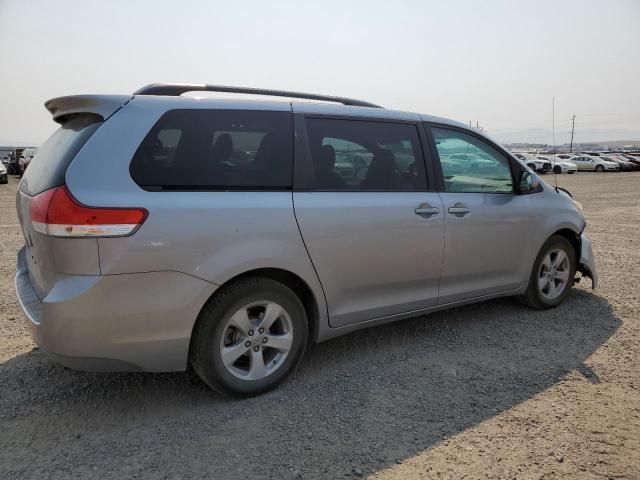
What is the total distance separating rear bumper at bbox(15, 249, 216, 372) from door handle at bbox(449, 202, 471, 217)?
1.96 metres

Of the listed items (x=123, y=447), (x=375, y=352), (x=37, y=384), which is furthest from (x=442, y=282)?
(x=37, y=384)

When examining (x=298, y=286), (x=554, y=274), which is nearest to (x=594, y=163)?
(x=554, y=274)

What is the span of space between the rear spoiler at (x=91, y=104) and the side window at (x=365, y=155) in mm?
1169

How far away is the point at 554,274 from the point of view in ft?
15.5

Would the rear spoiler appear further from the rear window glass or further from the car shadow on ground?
the car shadow on ground

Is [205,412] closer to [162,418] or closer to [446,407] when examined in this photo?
[162,418]

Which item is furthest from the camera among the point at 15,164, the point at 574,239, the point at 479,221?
the point at 15,164

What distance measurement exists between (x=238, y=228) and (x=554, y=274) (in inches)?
131

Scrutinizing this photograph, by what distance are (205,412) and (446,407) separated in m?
1.44

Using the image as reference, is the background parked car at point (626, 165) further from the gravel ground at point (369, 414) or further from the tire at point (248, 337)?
the tire at point (248, 337)

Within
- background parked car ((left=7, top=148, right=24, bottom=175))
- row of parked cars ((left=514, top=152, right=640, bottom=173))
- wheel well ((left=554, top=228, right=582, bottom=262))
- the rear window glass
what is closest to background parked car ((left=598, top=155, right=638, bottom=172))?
row of parked cars ((left=514, top=152, right=640, bottom=173))

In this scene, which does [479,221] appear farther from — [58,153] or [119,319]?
[58,153]

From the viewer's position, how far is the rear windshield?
260 centimetres

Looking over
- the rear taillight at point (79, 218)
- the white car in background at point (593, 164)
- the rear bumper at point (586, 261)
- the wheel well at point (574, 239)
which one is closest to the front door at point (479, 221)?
the wheel well at point (574, 239)
